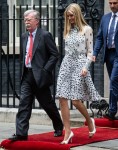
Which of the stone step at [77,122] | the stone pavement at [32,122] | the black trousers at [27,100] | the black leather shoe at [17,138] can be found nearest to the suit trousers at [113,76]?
the stone step at [77,122]

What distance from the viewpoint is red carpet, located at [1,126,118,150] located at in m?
8.90

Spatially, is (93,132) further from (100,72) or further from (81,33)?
(100,72)

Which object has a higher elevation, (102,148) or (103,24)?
(103,24)

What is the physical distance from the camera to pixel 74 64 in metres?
9.30

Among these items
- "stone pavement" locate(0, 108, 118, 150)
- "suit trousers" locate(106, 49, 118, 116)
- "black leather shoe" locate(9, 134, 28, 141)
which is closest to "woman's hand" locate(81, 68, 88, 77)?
"black leather shoe" locate(9, 134, 28, 141)

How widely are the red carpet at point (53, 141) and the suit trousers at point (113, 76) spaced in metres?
0.36

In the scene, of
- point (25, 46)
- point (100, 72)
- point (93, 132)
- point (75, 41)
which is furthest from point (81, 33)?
point (100, 72)

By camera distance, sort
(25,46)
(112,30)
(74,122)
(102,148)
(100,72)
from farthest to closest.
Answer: (100,72), (74,122), (112,30), (25,46), (102,148)

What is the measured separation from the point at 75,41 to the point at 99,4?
4.60 m

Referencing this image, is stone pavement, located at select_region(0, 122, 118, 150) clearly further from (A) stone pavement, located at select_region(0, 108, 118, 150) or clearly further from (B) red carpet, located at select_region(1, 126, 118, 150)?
(B) red carpet, located at select_region(1, 126, 118, 150)

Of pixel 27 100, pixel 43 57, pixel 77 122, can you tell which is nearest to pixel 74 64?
pixel 43 57

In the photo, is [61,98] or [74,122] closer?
[61,98]

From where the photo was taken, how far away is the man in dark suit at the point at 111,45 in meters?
10.3

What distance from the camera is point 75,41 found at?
923 cm
